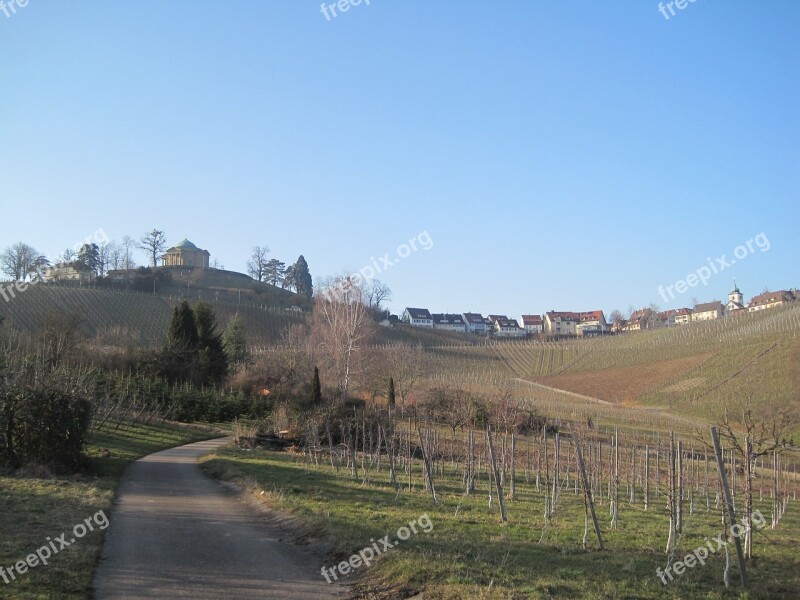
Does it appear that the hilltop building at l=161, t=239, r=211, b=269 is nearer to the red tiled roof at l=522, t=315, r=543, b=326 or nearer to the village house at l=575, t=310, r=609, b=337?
the red tiled roof at l=522, t=315, r=543, b=326

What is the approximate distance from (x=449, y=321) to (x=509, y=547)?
136 meters

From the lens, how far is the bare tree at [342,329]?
1672 inches

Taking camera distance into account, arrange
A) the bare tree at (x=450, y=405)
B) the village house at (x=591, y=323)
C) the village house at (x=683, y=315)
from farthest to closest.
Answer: the village house at (x=591, y=323)
the village house at (x=683, y=315)
the bare tree at (x=450, y=405)

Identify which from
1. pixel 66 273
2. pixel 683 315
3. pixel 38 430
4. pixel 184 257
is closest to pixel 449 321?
pixel 683 315

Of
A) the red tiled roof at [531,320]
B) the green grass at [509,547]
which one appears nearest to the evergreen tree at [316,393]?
the green grass at [509,547]

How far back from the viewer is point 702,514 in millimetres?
13594

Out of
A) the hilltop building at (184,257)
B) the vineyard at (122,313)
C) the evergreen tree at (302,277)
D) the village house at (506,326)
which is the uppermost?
the hilltop building at (184,257)

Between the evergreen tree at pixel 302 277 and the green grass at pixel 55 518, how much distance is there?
102547 mm

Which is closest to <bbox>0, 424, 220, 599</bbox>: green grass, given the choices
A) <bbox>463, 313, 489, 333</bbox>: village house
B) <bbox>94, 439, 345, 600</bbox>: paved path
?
<bbox>94, 439, 345, 600</bbox>: paved path

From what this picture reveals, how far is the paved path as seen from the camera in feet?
22.4

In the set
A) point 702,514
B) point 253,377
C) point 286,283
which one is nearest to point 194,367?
point 253,377

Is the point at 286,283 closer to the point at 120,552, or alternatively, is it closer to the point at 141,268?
the point at 141,268

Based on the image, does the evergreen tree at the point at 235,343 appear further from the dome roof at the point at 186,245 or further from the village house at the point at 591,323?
the village house at the point at 591,323

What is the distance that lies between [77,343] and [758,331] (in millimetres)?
59043
